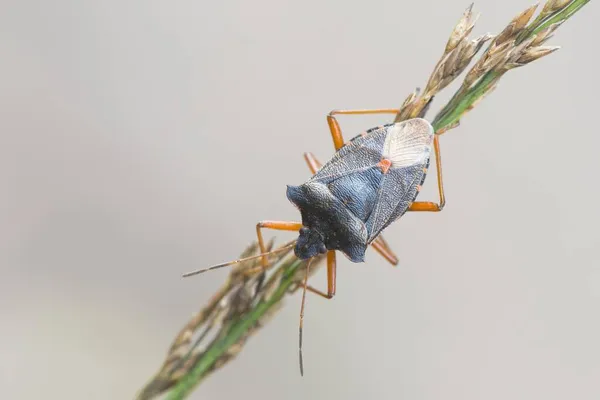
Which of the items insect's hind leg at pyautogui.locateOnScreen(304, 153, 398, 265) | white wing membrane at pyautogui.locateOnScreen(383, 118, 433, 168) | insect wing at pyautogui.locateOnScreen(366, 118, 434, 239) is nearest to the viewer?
white wing membrane at pyautogui.locateOnScreen(383, 118, 433, 168)

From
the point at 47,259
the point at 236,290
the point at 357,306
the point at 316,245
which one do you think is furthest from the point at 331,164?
the point at 47,259

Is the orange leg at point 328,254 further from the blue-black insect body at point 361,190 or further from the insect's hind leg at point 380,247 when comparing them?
the insect's hind leg at point 380,247

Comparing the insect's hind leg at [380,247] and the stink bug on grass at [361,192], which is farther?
the insect's hind leg at [380,247]

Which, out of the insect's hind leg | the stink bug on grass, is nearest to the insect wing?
the stink bug on grass

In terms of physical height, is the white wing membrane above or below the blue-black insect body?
above

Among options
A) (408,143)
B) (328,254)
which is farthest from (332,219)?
(408,143)

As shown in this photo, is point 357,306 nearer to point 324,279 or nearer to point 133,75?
point 324,279

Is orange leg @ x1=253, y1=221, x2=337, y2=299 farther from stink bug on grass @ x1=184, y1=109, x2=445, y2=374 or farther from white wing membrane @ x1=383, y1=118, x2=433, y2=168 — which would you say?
white wing membrane @ x1=383, y1=118, x2=433, y2=168

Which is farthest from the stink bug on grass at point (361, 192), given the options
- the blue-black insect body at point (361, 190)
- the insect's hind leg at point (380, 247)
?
the insect's hind leg at point (380, 247)
